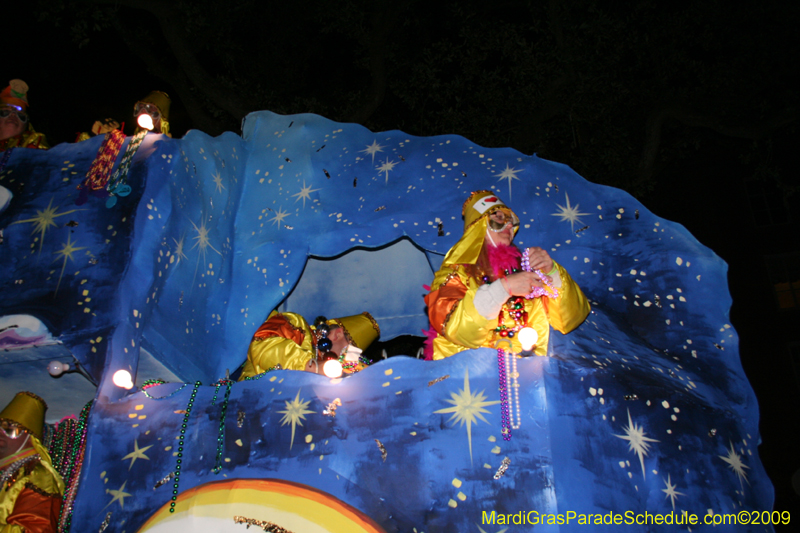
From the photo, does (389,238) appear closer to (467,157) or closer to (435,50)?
(467,157)

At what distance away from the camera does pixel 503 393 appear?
2.56m

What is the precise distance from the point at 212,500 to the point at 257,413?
451 mm

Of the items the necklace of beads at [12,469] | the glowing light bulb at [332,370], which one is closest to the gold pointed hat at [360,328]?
the glowing light bulb at [332,370]

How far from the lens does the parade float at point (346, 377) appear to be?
2.50 m

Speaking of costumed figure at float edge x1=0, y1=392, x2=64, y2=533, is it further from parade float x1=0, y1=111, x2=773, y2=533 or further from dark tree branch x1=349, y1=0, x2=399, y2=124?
dark tree branch x1=349, y1=0, x2=399, y2=124

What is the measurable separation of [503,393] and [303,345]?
229 centimetres

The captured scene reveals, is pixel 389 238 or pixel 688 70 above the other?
pixel 688 70

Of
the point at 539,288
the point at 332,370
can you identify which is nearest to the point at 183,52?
the point at 332,370

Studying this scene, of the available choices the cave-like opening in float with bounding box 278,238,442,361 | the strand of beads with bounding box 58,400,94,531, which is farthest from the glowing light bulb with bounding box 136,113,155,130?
the cave-like opening in float with bounding box 278,238,442,361

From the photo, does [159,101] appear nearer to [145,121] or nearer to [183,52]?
[145,121]

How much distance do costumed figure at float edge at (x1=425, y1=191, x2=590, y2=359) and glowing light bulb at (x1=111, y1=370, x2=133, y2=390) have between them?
5.74 feet

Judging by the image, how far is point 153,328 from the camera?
3.50 meters

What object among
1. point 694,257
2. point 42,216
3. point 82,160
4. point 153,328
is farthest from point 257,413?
point 694,257

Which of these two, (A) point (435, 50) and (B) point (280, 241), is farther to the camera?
(A) point (435, 50)
